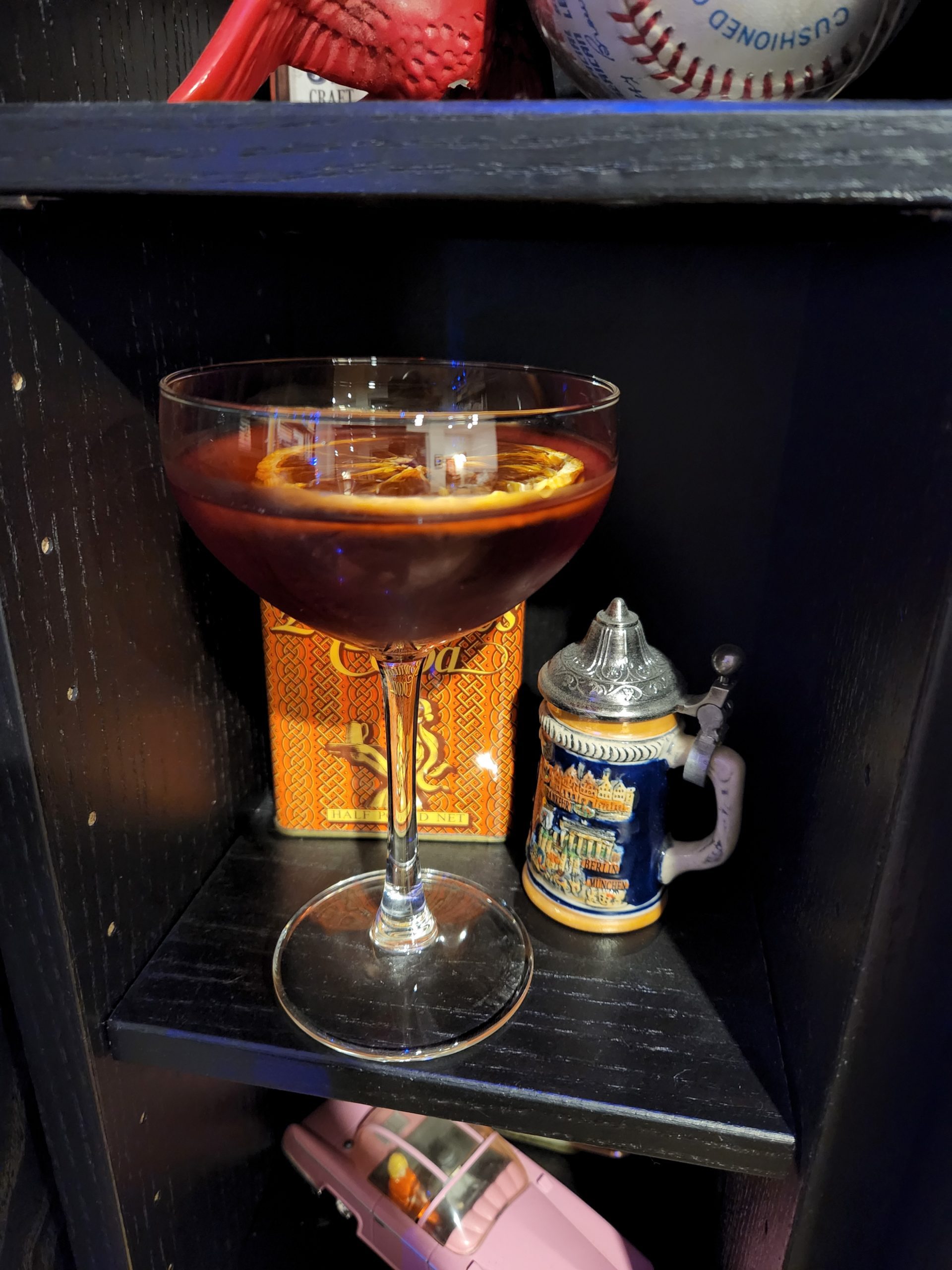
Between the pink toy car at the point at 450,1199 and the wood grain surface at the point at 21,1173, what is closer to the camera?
the wood grain surface at the point at 21,1173

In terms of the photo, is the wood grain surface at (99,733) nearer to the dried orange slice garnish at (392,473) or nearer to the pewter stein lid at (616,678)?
the dried orange slice garnish at (392,473)

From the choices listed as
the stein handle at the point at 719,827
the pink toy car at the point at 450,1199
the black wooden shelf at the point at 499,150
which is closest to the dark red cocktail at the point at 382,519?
the black wooden shelf at the point at 499,150

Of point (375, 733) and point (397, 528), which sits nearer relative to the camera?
point (397, 528)

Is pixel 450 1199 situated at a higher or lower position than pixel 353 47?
lower

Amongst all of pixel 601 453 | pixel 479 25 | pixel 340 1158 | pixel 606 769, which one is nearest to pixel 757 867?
pixel 606 769

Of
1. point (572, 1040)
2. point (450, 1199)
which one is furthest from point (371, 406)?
point (450, 1199)

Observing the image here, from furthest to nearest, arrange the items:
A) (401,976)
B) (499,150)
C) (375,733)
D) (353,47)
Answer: (375,733)
(401,976)
(353,47)
(499,150)

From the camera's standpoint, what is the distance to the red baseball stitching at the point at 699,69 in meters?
0.38

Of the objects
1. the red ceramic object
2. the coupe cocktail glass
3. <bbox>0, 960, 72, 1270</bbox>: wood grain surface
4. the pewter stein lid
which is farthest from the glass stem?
the red ceramic object

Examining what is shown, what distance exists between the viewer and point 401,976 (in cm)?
57

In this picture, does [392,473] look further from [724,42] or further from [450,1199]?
[450,1199]

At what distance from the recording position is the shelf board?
1.55 ft

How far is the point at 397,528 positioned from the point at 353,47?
25 cm

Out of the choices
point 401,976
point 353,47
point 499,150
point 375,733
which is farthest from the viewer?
point 375,733
